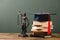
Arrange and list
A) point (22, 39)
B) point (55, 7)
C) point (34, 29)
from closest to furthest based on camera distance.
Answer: point (22, 39) → point (34, 29) → point (55, 7)

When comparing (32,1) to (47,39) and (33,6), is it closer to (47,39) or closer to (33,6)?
(33,6)

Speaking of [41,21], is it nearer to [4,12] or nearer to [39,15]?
[39,15]

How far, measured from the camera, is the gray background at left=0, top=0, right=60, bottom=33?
1899 millimetres

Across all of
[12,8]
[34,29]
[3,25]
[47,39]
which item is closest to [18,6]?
[12,8]

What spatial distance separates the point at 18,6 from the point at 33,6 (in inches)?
7.4

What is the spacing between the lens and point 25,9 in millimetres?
1916

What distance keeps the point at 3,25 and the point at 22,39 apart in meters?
0.52

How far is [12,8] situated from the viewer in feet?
6.31

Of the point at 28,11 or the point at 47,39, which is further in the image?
the point at 28,11

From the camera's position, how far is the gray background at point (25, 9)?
190cm

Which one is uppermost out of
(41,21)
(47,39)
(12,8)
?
(12,8)

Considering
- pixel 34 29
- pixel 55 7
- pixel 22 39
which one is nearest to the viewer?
pixel 22 39

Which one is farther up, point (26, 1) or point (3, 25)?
point (26, 1)

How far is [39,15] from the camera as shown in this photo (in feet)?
5.38
